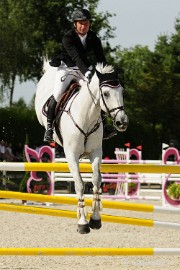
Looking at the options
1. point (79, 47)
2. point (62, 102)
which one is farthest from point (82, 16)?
point (62, 102)

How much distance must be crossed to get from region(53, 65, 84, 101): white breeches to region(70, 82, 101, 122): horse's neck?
344 millimetres

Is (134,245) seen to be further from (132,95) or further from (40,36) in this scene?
(40,36)

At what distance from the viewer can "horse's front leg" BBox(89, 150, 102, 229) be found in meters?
7.62

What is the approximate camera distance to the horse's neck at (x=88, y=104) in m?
7.61

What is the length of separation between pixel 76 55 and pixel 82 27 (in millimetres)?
278

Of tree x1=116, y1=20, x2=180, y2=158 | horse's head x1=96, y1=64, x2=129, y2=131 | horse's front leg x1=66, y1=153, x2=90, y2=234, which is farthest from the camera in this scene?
tree x1=116, y1=20, x2=180, y2=158

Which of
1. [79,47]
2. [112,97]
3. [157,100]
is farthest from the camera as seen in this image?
[157,100]

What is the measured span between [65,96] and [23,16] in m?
52.0

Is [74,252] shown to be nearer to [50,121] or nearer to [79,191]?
[79,191]

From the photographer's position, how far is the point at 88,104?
769cm

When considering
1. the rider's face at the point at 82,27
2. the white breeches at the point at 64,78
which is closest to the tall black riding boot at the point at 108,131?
the white breeches at the point at 64,78

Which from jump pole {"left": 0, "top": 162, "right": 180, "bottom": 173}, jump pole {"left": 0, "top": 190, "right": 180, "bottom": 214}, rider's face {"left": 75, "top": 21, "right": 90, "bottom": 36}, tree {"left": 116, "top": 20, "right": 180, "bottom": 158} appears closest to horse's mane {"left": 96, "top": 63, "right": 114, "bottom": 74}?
rider's face {"left": 75, "top": 21, "right": 90, "bottom": 36}

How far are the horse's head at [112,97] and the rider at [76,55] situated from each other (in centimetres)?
33

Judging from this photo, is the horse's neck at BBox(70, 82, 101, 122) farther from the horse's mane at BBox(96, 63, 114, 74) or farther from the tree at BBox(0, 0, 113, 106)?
the tree at BBox(0, 0, 113, 106)
